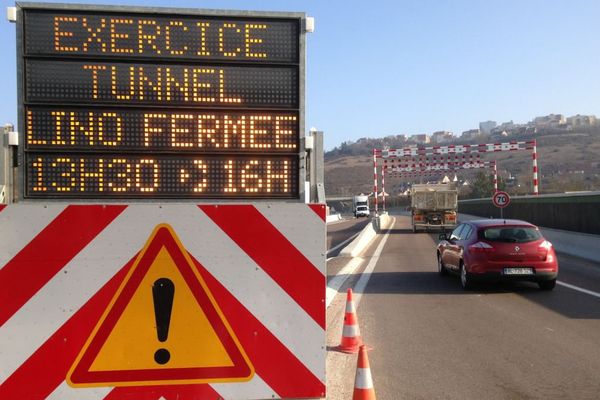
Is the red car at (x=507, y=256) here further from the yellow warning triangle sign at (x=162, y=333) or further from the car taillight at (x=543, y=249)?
the yellow warning triangle sign at (x=162, y=333)

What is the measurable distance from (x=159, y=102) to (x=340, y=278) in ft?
38.4

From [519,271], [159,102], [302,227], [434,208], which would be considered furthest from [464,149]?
[159,102]

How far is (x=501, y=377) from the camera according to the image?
21.2 ft

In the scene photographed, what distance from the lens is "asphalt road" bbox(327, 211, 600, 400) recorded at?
609 cm

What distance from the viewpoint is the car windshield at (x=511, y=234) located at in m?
13.2

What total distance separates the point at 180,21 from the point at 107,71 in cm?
61

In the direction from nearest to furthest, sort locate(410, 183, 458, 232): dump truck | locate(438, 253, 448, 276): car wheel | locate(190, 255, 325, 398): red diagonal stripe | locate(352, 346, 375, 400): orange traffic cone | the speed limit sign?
locate(190, 255, 325, 398): red diagonal stripe, locate(352, 346, 375, 400): orange traffic cone, locate(438, 253, 448, 276): car wheel, the speed limit sign, locate(410, 183, 458, 232): dump truck

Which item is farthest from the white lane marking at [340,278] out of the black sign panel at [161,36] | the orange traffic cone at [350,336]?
the black sign panel at [161,36]

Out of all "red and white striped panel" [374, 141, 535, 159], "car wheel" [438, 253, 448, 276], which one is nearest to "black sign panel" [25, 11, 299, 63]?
"car wheel" [438, 253, 448, 276]

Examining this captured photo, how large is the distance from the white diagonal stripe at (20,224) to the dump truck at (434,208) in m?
38.2

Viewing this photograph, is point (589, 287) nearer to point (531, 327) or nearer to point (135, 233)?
point (531, 327)

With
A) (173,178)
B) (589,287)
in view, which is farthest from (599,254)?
(173,178)

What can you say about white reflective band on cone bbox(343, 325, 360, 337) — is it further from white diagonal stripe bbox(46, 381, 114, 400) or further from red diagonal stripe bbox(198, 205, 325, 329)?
white diagonal stripe bbox(46, 381, 114, 400)

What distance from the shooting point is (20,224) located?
3.96 metres
